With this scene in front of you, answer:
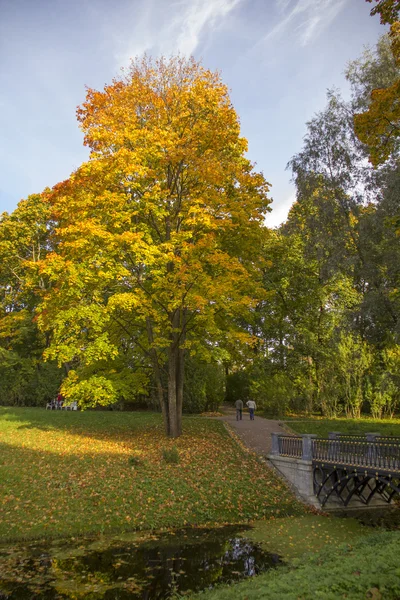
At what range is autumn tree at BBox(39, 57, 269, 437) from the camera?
17.0 metres

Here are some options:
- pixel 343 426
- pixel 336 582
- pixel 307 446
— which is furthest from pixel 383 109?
pixel 343 426

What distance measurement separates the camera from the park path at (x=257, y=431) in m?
19.9

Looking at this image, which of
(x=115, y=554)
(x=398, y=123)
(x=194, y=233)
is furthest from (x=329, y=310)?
(x=115, y=554)

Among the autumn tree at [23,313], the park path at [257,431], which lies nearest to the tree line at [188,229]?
the park path at [257,431]

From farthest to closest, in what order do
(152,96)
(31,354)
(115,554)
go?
(31,354) < (152,96) < (115,554)

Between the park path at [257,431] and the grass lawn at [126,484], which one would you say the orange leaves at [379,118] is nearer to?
the grass lawn at [126,484]

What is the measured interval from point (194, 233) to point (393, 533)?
13.5 metres

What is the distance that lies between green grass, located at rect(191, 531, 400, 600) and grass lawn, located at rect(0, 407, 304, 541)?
222 inches

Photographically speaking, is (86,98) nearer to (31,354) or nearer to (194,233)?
(194,233)

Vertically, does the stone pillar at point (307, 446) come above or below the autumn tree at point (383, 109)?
below

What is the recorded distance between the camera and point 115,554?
1047cm

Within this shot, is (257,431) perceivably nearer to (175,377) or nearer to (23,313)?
(175,377)

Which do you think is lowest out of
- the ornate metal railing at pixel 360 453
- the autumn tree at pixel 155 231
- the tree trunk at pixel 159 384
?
the ornate metal railing at pixel 360 453

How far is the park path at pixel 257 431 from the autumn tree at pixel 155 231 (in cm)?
376
